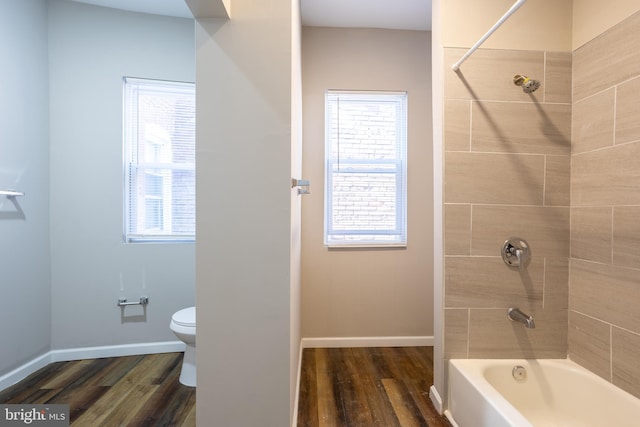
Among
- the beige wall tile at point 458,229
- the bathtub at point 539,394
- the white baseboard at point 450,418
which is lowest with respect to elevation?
the white baseboard at point 450,418

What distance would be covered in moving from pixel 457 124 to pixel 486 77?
0.99 ft

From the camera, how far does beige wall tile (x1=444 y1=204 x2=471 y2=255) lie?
154 centimetres

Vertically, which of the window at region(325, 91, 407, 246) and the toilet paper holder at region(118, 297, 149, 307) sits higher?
the window at region(325, 91, 407, 246)

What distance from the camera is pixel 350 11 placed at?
2.13m

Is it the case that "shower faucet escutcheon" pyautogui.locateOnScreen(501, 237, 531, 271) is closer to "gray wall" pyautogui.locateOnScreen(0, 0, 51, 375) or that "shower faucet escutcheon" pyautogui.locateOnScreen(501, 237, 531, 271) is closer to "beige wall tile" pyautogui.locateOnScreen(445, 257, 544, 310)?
"beige wall tile" pyautogui.locateOnScreen(445, 257, 544, 310)

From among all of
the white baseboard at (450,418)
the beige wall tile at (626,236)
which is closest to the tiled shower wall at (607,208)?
the beige wall tile at (626,236)

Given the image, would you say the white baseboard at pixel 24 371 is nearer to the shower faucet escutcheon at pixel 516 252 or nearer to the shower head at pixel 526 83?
the shower faucet escutcheon at pixel 516 252

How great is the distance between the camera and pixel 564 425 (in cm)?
139

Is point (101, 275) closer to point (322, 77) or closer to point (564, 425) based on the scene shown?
point (322, 77)

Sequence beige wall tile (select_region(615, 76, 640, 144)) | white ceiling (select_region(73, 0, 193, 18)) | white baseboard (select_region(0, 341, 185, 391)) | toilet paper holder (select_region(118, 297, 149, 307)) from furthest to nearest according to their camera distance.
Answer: toilet paper holder (select_region(118, 297, 149, 307))
white ceiling (select_region(73, 0, 193, 18))
white baseboard (select_region(0, 341, 185, 391))
beige wall tile (select_region(615, 76, 640, 144))

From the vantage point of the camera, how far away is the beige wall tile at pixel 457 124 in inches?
60.2

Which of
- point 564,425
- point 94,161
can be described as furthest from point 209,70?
point 564,425

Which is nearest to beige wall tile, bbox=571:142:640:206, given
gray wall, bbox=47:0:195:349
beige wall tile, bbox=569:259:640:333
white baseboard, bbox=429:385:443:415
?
beige wall tile, bbox=569:259:640:333

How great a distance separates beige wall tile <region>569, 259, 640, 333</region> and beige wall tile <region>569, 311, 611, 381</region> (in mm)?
45
